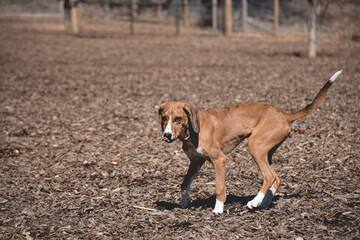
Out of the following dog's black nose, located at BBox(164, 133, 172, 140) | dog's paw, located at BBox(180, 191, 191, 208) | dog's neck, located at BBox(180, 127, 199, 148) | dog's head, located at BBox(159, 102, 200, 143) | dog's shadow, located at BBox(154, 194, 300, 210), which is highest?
dog's head, located at BBox(159, 102, 200, 143)

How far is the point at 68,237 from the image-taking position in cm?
406

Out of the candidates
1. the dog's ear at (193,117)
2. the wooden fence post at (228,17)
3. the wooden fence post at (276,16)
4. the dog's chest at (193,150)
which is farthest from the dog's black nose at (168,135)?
the wooden fence post at (228,17)

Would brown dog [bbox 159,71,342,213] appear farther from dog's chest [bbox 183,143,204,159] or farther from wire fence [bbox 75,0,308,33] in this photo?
wire fence [bbox 75,0,308,33]

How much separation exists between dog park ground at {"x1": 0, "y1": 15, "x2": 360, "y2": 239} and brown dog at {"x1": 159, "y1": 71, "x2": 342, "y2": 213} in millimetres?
366

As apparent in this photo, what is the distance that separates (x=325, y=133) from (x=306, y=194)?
2.48 m

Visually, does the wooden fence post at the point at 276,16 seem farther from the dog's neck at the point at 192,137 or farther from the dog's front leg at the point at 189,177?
the dog's neck at the point at 192,137

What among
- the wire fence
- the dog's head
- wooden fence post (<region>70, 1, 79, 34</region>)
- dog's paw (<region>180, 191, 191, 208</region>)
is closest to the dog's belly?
the dog's head

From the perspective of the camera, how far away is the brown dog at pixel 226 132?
409 cm

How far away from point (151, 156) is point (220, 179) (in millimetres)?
2254

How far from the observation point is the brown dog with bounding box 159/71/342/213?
409cm

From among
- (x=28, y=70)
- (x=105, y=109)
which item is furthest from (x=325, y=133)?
(x=28, y=70)

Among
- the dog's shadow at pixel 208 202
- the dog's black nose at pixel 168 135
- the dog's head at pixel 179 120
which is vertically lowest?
the dog's shadow at pixel 208 202

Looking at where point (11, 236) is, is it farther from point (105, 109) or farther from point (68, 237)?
point (105, 109)

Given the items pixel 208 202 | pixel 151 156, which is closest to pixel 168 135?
pixel 208 202
